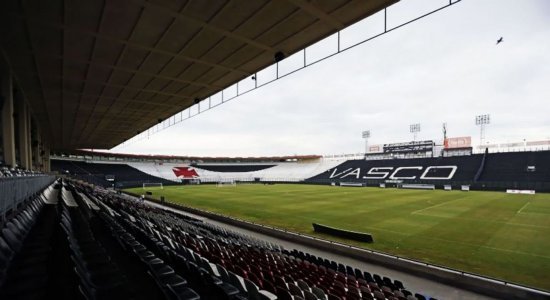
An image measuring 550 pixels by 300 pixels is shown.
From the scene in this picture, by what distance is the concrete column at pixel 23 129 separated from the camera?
1893cm

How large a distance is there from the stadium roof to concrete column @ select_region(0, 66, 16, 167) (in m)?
0.56

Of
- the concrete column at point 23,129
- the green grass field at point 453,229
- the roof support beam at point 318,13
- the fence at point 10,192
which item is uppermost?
the roof support beam at point 318,13

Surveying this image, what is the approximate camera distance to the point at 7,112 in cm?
1516

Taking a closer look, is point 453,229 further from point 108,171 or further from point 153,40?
point 108,171

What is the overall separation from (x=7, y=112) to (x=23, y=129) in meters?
5.88

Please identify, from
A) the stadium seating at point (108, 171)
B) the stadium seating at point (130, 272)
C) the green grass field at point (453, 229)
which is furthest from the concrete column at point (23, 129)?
the stadium seating at point (108, 171)

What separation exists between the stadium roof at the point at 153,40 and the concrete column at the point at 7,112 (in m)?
0.56

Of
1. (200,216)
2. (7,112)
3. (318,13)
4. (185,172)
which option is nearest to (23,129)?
(7,112)

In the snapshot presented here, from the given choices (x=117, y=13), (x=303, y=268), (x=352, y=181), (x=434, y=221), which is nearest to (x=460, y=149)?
(x=352, y=181)

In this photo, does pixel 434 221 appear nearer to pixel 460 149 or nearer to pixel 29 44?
pixel 29 44

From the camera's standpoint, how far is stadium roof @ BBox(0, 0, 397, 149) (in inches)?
311

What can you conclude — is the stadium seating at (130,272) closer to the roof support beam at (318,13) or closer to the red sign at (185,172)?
the roof support beam at (318,13)

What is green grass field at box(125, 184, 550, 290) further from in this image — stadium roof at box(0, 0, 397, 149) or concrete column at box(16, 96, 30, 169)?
concrete column at box(16, 96, 30, 169)

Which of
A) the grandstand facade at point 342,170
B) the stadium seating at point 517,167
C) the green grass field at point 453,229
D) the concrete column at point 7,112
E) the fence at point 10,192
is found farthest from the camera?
the grandstand facade at point 342,170
